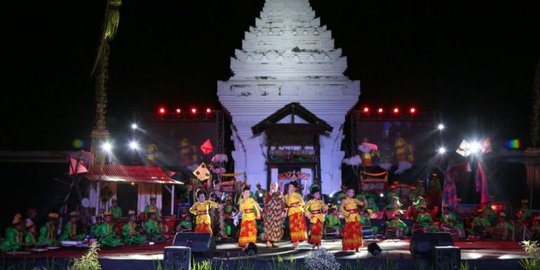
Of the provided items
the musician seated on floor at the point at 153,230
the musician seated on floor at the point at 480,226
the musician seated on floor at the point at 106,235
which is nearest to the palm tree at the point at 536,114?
the musician seated on floor at the point at 480,226

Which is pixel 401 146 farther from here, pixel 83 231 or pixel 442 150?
pixel 83 231

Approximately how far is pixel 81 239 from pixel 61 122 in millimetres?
8792

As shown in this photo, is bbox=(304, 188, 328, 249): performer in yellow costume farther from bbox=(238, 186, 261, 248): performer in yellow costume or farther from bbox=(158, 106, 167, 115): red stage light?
bbox=(158, 106, 167, 115): red stage light

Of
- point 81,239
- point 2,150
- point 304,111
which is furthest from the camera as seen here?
point 304,111

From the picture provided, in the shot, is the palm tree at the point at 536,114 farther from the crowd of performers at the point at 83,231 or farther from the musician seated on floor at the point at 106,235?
the musician seated on floor at the point at 106,235

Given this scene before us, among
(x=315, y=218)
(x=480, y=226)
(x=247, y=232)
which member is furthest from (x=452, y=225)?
(x=247, y=232)

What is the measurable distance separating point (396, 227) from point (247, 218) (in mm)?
5198

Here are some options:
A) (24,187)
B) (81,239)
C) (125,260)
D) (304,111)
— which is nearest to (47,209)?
(24,187)

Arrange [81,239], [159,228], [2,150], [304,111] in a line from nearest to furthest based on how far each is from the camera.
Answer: [81,239] < [159,228] < [2,150] < [304,111]

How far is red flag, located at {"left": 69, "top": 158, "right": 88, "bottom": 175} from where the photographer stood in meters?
16.0

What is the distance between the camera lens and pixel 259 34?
23.4m

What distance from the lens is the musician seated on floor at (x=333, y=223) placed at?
16.7 metres

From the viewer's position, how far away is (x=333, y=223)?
16.9 meters

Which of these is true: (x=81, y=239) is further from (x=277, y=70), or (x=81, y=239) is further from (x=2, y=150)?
(x=277, y=70)
